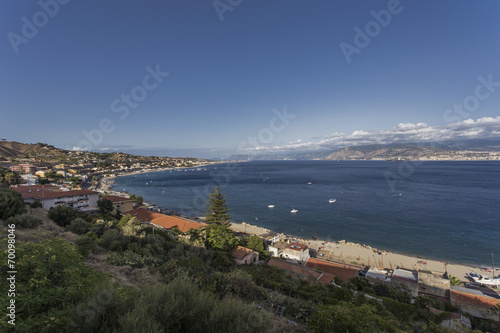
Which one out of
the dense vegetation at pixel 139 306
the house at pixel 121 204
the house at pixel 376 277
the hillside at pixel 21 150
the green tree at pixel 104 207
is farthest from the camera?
the hillside at pixel 21 150

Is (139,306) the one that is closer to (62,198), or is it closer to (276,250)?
(276,250)

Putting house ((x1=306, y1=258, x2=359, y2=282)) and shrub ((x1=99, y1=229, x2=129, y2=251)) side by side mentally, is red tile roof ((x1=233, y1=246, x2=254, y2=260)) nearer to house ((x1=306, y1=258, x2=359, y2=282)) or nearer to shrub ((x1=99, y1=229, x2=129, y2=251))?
house ((x1=306, y1=258, x2=359, y2=282))

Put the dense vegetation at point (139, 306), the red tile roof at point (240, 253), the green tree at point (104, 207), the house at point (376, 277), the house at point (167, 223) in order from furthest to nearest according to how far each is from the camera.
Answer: the green tree at point (104, 207)
the house at point (167, 223)
the red tile roof at point (240, 253)
the house at point (376, 277)
the dense vegetation at point (139, 306)

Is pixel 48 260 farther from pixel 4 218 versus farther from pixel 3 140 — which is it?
pixel 3 140

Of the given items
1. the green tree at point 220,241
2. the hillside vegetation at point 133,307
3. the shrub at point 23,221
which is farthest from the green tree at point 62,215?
the hillside vegetation at point 133,307

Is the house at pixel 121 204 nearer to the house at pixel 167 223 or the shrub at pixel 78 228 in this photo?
the house at pixel 167 223

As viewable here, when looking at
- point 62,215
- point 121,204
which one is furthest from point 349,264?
point 121,204

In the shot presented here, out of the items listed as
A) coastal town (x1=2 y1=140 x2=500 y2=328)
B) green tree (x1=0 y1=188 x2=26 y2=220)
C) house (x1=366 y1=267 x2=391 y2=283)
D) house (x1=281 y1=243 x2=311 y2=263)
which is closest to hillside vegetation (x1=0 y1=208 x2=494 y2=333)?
coastal town (x1=2 y1=140 x2=500 y2=328)
